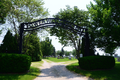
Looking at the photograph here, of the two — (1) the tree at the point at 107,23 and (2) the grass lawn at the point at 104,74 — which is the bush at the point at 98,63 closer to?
(2) the grass lawn at the point at 104,74

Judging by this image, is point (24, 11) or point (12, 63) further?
point (24, 11)

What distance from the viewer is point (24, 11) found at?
15695 millimetres

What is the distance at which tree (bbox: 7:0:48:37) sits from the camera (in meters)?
14.8

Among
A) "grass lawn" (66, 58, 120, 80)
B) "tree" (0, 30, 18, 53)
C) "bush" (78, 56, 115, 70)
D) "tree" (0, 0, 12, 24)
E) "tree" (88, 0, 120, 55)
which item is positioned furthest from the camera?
"tree" (0, 0, 12, 24)

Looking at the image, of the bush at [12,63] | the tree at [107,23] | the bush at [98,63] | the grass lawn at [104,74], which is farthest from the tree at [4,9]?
the grass lawn at [104,74]

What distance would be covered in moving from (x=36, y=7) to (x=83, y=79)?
13.8 m

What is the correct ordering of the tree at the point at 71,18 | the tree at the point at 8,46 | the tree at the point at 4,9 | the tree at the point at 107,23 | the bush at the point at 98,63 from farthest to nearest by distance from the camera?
the tree at the point at 71,18
the tree at the point at 4,9
the tree at the point at 8,46
the bush at the point at 98,63
the tree at the point at 107,23

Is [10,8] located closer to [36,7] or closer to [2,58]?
[36,7]

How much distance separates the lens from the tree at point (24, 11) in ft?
48.5

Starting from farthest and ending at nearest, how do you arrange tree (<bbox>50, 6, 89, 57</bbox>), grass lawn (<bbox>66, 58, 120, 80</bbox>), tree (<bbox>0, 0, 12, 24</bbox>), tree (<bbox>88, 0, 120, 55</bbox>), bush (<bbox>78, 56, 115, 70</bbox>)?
tree (<bbox>50, 6, 89, 57</bbox>), tree (<bbox>0, 0, 12, 24</bbox>), bush (<bbox>78, 56, 115, 70</bbox>), tree (<bbox>88, 0, 120, 55</bbox>), grass lawn (<bbox>66, 58, 120, 80</bbox>)

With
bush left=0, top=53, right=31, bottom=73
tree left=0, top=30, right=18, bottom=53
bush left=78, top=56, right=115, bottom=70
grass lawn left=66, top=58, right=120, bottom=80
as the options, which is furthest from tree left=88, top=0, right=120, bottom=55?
tree left=0, top=30, right=18, bottom=53

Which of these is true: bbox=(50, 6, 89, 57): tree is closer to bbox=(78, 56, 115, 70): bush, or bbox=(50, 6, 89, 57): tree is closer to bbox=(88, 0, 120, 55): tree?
bbox=(88, 0, 120, 55): tree

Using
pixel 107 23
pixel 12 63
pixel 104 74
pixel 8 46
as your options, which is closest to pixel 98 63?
pixel 104 74

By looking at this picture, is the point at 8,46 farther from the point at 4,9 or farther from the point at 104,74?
the point at 104,74
